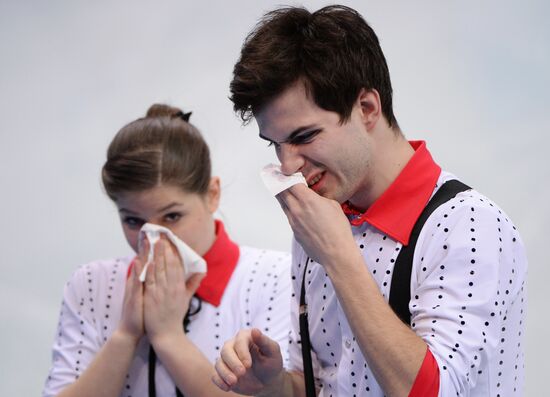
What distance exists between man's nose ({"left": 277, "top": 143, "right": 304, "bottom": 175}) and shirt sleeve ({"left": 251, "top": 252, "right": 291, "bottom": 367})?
687mm

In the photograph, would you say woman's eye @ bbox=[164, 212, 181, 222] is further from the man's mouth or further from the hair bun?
the man's mouth

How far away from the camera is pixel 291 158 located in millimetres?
1719

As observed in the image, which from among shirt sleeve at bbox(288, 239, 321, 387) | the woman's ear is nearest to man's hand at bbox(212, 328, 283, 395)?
shirt sleeve at bbox(288, 239, 321, 387)

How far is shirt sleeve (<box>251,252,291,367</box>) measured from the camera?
2.32 m

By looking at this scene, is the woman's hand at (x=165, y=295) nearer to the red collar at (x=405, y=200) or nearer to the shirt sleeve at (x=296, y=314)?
the shirt sleeve at (x=296, y=314)

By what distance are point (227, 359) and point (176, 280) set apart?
0.69 metres

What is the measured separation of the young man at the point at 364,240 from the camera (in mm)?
1511

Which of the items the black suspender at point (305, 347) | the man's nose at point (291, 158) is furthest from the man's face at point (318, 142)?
the black suspender at point (305, 347)

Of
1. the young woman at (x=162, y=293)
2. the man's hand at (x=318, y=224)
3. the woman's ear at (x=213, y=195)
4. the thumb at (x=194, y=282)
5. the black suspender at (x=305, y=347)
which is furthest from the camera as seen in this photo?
the woman's ear at (x=213, y=195)

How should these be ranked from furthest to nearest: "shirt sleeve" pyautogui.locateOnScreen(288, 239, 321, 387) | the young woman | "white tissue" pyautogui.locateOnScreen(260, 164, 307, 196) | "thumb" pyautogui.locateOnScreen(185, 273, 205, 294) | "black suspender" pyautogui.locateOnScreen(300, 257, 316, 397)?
"thumb" pyautogui.locateOnScreen(185, 273, 205, 294) < the young woman < "shirt sleeve" pyautogui.locateOnScreen(288, 239, 321, 387) < "black suspender" pyautogui.locateOnScreen(300, 257, 316, 397) < "white tissue" pyautogui.locateOnScreen(260, 164, 307, 196)

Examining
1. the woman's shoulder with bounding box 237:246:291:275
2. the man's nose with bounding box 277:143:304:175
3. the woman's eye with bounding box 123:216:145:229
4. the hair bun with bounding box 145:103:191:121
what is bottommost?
the woman's shoulder with bounding box 237:246:291:275

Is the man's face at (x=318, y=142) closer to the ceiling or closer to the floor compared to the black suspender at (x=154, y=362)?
closer to the ceiling

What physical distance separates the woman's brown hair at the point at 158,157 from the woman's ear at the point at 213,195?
2cm

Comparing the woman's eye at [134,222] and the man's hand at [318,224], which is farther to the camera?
the woman's eye at [134,222]
